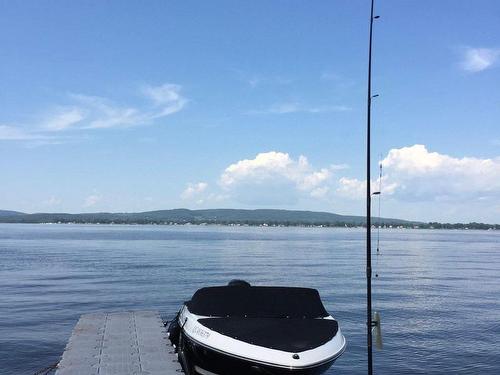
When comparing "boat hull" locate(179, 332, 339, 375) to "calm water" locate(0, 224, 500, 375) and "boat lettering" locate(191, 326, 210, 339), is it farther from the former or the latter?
"calm water" locate(0, 224, 500, 375)

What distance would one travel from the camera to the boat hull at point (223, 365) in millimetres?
12312

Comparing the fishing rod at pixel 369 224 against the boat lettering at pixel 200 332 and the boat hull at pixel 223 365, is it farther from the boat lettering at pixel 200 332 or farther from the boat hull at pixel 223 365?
the boat lettering at pixel 200 332

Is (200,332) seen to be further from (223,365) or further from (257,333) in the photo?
(257,333)

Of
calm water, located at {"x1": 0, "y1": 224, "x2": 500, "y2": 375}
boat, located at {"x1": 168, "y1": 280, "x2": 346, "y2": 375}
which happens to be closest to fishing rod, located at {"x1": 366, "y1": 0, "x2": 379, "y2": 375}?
boat, located at {"x1": 168, "y1": 280, "x2": 346, "y2": 375}

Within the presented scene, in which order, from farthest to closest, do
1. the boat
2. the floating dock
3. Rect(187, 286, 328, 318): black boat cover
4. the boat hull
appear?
Rect(187, 286, 328, 318): black boat cover → the boat → the boat hull → the floating dock

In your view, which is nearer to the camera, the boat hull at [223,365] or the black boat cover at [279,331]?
the boat hull at [223,365]

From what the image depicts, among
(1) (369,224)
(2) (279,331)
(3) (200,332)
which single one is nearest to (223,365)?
(3) (200,332)

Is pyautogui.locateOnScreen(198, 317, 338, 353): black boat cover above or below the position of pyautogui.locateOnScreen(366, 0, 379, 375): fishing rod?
below

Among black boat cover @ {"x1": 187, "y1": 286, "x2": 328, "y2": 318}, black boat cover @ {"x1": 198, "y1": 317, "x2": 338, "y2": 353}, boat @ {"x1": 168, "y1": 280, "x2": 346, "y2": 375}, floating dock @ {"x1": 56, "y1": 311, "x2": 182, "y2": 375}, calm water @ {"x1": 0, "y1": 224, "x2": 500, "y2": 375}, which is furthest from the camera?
calm water @ {"x1": 0, "y1": 224, "x2": 500, "y2": 375}

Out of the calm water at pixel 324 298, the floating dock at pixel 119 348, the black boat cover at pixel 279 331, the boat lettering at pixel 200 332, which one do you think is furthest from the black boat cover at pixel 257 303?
the calm water at pixel 324 298

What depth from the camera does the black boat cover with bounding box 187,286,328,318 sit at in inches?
575

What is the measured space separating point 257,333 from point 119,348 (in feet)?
11.9

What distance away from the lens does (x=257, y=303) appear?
14.8m

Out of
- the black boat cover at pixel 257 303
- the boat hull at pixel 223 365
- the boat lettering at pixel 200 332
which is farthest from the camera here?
the black boat cover at pixel 257 303
